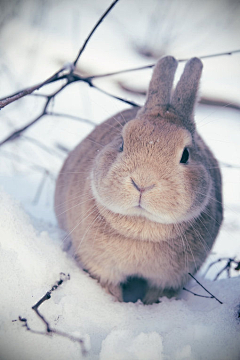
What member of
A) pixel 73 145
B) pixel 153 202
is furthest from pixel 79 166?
pixel 153 202

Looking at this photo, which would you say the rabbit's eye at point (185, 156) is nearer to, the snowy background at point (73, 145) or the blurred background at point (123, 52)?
the snowy background at point (73, 145)

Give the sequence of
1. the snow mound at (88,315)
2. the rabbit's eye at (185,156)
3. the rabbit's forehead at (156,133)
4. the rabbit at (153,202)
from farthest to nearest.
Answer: the rabbit's eye at (185,156) → the rabbit's forehead at (156,133) → the rabbit at (153,202) → the snow mound at (88,315)

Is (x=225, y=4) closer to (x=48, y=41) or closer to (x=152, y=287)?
(x=48, y=41)

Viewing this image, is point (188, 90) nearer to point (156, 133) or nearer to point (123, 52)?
point (156, 133)

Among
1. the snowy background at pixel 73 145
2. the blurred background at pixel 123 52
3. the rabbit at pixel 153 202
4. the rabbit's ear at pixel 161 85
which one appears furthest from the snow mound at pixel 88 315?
the rabbit's ear at pixel 161 85

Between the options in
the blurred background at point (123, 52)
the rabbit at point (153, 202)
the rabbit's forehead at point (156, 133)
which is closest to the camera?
the rabbit at point (153, 202)

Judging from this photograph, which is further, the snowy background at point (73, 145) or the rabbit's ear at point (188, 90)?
the rabbit's ear at point (188, 90)
